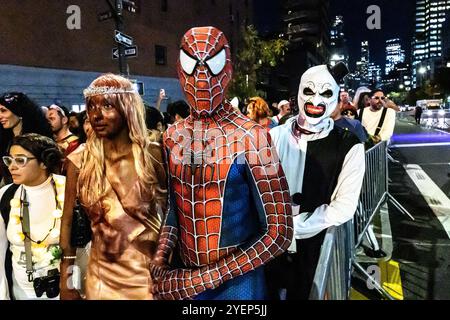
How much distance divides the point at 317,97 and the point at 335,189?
609 mm

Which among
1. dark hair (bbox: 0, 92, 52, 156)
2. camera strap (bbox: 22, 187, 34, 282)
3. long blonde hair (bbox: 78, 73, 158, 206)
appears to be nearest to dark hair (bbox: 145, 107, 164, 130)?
dark hair (bbox: 0, 92, 52, 156)

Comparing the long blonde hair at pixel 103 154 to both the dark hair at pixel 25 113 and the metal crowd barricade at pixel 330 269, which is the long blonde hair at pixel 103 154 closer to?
the metal crowd barricade at pixel 330 269

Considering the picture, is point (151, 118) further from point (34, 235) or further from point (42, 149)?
point (34, 235)

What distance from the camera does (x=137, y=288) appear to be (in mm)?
2340

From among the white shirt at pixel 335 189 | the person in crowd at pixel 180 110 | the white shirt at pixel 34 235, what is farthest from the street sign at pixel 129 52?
the white shirt at pixel 335 189

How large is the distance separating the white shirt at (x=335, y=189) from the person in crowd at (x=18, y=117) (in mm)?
2862

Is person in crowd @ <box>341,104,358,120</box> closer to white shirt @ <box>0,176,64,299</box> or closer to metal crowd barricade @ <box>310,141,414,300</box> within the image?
metal crowd barricade @ <box>310,141,414,300</box>

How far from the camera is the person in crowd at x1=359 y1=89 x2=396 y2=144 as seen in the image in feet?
25.8

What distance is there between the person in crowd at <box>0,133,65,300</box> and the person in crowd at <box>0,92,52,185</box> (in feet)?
5.45

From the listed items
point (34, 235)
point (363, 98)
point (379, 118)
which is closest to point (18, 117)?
point (34, 235)

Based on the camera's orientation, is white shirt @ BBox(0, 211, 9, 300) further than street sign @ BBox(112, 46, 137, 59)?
No

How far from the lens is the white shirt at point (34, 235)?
2.79m

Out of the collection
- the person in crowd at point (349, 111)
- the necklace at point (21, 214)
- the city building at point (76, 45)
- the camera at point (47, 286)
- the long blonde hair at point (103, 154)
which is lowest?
the camera at point (47, 286)
